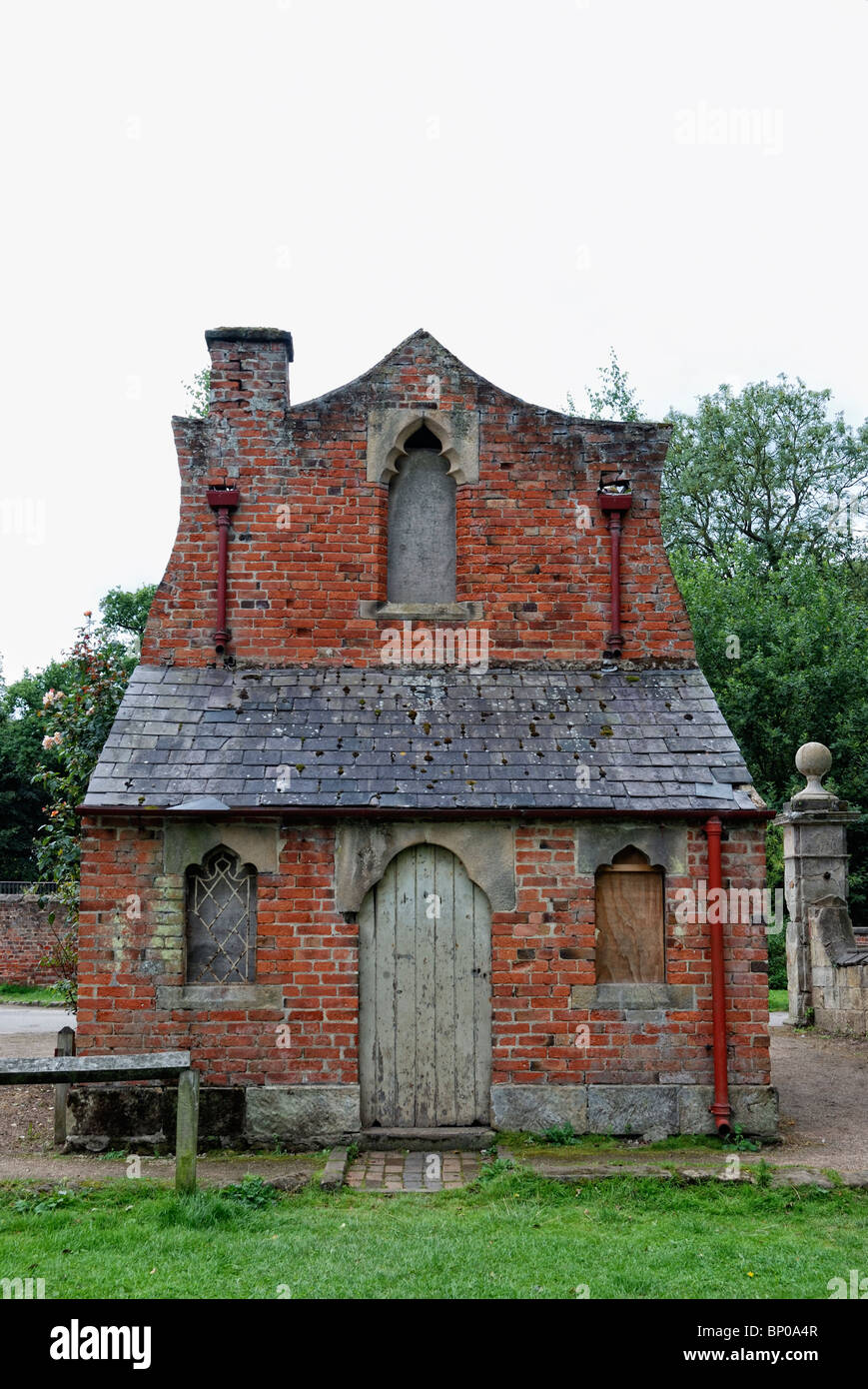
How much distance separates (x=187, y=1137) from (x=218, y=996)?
1.74m

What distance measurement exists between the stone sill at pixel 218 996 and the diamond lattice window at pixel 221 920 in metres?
0.15

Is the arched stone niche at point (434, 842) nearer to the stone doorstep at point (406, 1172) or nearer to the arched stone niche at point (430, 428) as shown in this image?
the stone doorstep at point (406, 1172)

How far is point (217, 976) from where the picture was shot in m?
9.02

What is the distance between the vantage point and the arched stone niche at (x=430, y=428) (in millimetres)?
10445

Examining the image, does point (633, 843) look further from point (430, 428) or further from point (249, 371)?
point (249, 371)

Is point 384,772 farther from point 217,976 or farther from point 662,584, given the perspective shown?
point 662,584

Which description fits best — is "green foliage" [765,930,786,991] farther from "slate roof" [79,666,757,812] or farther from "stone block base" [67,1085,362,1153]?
"stone block base" [67,1085,362,1153]

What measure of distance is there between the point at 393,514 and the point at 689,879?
4.39 meters

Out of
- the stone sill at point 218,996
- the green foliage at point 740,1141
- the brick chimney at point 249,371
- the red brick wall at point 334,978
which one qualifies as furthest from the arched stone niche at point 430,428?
the green foliage at point 740,1141

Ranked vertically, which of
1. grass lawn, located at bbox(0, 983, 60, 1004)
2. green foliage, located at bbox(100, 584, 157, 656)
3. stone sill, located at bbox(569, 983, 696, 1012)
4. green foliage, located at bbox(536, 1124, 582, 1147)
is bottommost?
grass lawn, located at bbox(0, 983, 60, 1004)

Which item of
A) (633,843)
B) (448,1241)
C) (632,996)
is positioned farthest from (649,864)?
(448,1241)

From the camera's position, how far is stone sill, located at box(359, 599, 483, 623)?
1028 centimetres

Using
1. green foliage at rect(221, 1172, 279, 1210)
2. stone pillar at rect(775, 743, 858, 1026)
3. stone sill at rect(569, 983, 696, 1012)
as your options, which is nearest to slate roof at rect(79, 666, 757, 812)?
stone sill at rect(569, 983, 696, 1012)

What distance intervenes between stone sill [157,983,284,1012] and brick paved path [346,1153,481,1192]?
1.40m
